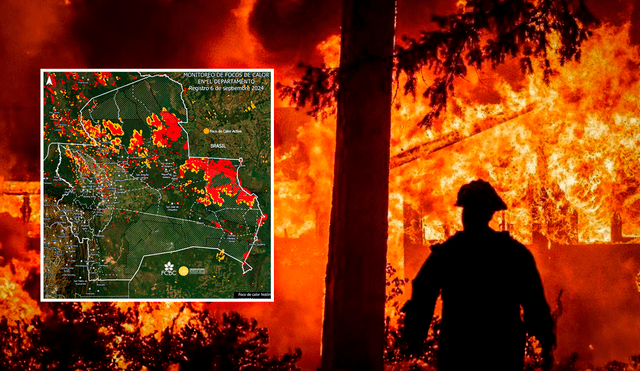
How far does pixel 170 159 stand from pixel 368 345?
3.10m

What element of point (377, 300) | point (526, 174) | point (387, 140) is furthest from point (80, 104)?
point (526, 174)

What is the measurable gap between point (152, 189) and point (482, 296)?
13.3 ft

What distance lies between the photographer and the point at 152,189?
5738 millimetres

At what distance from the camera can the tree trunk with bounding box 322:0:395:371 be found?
165 inches

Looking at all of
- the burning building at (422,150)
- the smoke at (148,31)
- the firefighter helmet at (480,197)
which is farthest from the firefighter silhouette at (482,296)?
the smoke at (148,31)

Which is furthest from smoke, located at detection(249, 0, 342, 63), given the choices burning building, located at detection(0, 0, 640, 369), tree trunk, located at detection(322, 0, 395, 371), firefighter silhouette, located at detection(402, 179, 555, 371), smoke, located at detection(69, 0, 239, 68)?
firefighter silhouette, located at detection(402, 179, 555, 371)

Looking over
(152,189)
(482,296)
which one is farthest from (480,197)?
(152,189)

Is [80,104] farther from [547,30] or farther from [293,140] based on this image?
[547,30]

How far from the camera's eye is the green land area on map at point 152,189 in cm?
568

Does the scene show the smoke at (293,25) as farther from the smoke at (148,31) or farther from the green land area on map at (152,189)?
the green land area on map at (152,189)

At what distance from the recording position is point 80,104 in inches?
223

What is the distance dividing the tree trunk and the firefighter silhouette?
3.73 feet

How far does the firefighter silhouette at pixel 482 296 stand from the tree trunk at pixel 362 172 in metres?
1.14

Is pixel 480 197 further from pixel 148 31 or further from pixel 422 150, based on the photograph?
pixel 148 31
